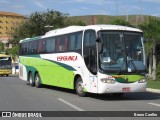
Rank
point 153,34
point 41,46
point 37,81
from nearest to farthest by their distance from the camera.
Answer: point 41,46 → point 37,81 → point 153,34

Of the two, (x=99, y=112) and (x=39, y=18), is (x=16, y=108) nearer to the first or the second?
(x=99, y=112)

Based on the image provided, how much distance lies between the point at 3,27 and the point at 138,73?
174 m

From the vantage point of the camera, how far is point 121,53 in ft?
58.5

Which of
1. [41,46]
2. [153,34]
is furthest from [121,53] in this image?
[153,34]

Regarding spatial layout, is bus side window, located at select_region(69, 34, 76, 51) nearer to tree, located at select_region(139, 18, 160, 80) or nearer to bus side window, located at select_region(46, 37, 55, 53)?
bus side window, located at select_region(46, 37, 55, 53)

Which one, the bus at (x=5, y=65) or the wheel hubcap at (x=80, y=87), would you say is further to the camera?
the bus at (x=5, y=65)

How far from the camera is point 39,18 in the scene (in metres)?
73.1

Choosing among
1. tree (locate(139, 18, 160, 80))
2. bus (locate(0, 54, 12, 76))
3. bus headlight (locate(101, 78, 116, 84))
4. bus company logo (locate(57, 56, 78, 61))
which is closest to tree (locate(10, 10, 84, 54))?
bus (locate(0, 54, 12, 76))

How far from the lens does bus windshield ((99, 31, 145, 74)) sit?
17.5 metres

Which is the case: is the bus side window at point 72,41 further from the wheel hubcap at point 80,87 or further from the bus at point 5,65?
the bus at point 5,65

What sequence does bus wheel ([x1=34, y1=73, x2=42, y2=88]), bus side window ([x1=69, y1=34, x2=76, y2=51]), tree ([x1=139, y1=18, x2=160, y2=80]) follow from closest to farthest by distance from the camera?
1. bus side window ([x1=69, y1=34, x2=76, y2=51])
2. bus wheel ([x1=34, y1=73, x2=42, y2=88])
3. tree ([x1=139, y1=18, x2=160, y2=80])

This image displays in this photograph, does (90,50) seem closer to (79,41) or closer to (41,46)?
(79,41)

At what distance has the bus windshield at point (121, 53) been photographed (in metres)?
17.5

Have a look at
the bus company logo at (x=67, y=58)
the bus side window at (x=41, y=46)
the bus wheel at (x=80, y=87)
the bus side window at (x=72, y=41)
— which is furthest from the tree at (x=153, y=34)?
the bus wheel at (x=80, y=87)
